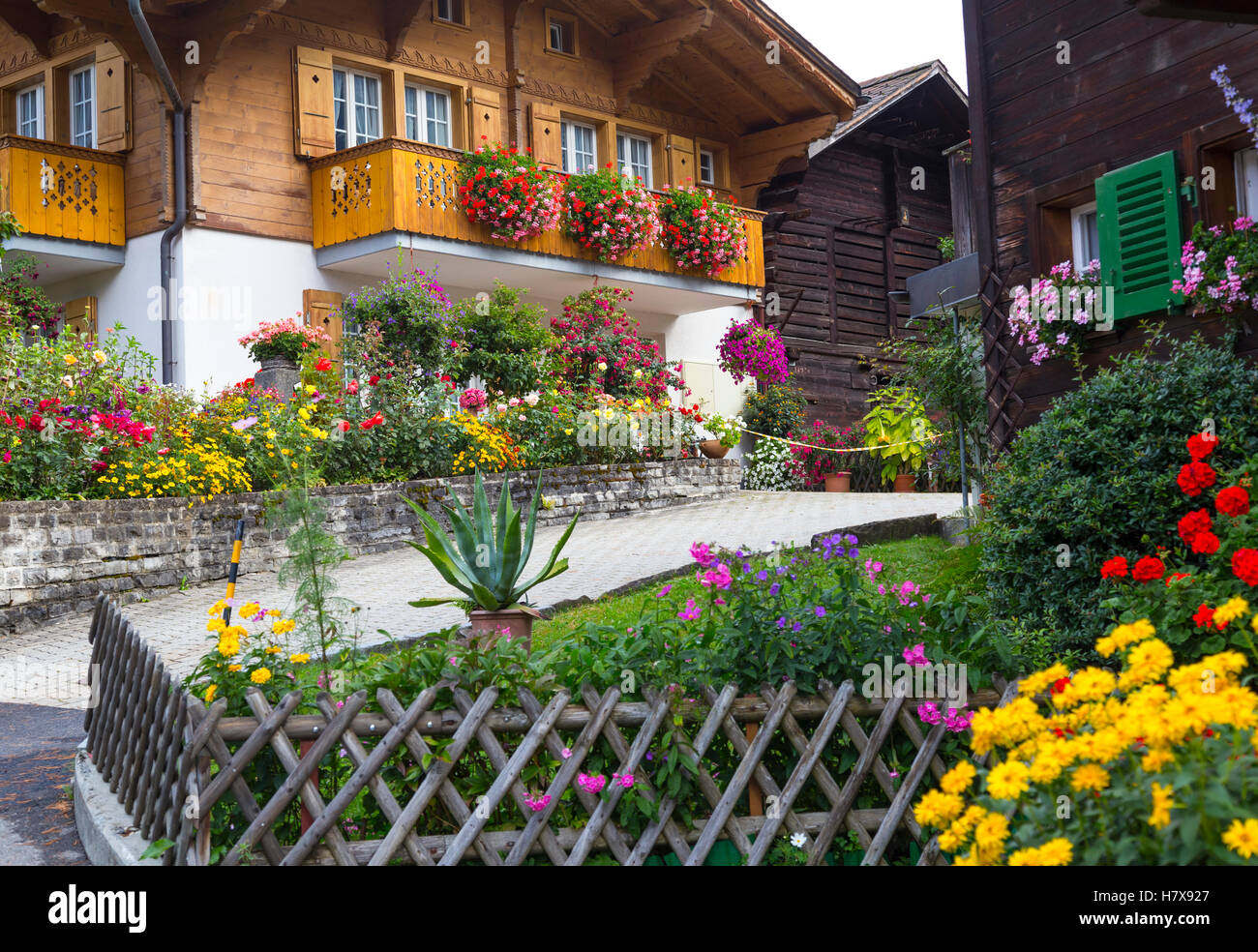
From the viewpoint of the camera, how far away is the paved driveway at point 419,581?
8141 mm

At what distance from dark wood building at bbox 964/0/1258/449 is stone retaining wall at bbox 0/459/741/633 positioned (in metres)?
5.95

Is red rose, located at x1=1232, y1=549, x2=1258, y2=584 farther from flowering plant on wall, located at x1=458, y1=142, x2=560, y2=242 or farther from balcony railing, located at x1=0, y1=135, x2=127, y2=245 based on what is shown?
balcony railing, located at x1=0, y1=135, x2=127, y2=245

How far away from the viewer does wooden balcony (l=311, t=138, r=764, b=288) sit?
590 inches

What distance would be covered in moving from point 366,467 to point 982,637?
9.06 meters

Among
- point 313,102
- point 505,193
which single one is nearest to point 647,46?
point 505,193

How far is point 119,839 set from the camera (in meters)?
4.09

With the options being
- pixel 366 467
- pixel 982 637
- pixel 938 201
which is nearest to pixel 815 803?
pixel 982 637

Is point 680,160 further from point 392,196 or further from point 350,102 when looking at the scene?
point 392,196

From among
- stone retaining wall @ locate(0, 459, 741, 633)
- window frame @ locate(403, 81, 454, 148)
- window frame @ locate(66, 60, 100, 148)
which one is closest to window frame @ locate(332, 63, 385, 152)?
window frame @ locate(403, 81, 454, 148)

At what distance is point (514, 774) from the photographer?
147 inches

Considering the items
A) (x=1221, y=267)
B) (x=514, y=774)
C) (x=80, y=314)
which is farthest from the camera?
(x=80, y=314)

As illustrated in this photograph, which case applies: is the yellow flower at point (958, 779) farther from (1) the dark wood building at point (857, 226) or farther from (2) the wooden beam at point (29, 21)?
(1) the dark wood building at point (857, 226)

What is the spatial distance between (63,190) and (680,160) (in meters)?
9.66

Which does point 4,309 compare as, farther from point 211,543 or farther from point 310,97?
point 310,97
